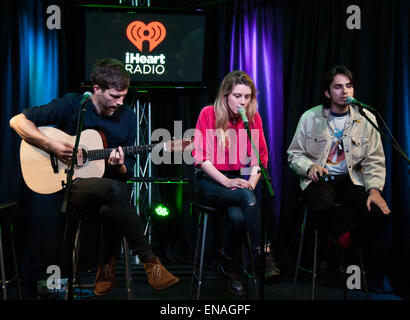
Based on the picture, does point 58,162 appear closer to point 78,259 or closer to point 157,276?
point 78,259

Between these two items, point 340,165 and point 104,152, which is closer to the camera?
point 104,152

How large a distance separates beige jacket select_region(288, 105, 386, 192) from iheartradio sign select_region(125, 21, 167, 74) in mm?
1426

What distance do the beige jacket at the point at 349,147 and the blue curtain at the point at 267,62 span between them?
1.90 ft

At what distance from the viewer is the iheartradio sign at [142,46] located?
160 inches

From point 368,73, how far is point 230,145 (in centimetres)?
151

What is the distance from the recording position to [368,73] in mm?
3971

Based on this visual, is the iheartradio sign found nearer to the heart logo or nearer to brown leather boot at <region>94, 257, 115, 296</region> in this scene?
the heart logo

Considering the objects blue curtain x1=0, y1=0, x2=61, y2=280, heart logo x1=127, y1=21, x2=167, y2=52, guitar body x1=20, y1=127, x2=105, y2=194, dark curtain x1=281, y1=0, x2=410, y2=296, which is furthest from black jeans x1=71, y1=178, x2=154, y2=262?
dark curtain x1=281, y1=0, x2=410, y2=296

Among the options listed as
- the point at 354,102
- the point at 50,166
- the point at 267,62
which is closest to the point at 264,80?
the point at 267,62

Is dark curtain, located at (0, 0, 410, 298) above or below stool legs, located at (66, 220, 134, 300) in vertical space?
above

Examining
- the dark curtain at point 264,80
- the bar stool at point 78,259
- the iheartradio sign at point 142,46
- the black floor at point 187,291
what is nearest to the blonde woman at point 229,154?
the black floor at point 187,291

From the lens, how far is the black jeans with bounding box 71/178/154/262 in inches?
111

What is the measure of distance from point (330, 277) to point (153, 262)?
1.94 metres
